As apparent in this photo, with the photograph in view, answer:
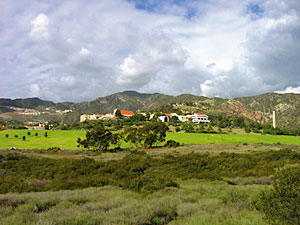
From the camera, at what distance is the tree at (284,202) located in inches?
212

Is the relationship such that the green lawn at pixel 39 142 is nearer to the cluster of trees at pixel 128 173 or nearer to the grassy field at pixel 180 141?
the grassy field at pixel 180 141

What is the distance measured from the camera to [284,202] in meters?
5.71

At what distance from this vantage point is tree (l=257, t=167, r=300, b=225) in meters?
5.39

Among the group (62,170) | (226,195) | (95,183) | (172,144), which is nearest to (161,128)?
(172,144)

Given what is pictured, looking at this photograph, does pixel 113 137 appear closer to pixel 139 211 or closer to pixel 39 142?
pixel 39 142

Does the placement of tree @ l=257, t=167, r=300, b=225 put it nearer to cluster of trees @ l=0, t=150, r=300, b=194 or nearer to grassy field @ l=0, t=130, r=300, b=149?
cluster of trees @ l=0, t=150, r=300, b=194

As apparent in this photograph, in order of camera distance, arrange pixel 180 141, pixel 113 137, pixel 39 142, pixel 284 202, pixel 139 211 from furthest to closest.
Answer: pixel 39 142 < pixel 180 141 < pixel 113 137 < pixel 139 211 < pixel 284 202

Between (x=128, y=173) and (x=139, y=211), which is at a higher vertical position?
(x=139, y=211)

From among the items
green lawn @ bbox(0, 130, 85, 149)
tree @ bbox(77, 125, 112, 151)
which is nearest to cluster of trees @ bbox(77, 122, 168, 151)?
tree @ bbox(77, 125, 112, 151)

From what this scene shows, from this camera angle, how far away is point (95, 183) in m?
13.3

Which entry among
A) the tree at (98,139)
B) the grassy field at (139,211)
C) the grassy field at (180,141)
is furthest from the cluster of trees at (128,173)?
the grassy field at (180,141)

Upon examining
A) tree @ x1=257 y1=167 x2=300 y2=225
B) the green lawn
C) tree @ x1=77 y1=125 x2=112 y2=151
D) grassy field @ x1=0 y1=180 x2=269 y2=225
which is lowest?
the green lawn

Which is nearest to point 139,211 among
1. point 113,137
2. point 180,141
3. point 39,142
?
point 113,137

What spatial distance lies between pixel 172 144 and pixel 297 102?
575 ft
